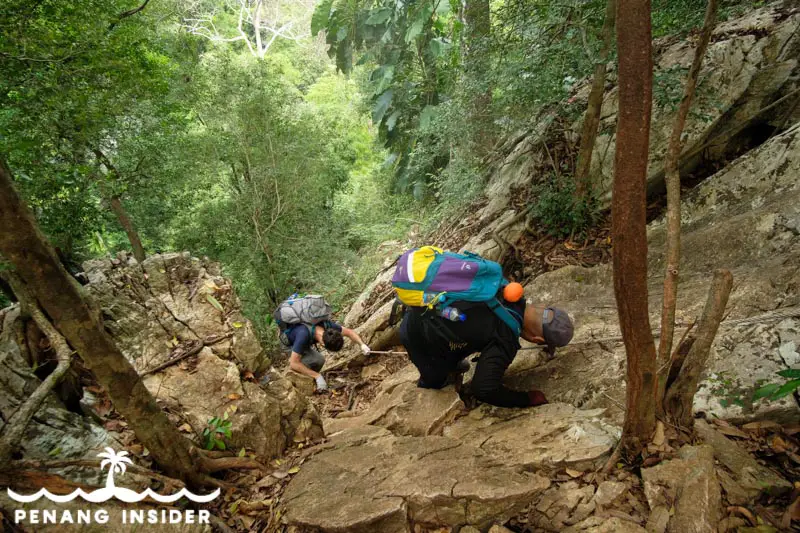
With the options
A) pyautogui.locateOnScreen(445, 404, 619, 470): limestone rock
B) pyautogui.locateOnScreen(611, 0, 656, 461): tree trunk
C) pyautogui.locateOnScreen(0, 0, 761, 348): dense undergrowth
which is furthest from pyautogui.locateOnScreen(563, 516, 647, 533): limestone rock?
pyautogui.locateOnScreen(0, 0, 761, 348): dense undergrowth

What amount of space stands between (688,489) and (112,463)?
11.9ft

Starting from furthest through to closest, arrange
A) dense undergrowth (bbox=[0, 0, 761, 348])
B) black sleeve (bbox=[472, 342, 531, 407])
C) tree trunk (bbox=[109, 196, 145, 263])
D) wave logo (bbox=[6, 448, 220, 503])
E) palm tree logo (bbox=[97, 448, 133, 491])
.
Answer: tree trunk (bbox=[109, 196, 145, 263])
dense undergrowth (bbox=[0, 0, 761, 348])
black sleeve (bbox=[472, 342, 531, 407])
palm tree logo (bbox=[97, 448, 133, 491])
wave logo (bbox=[6, 448, 220, 503])

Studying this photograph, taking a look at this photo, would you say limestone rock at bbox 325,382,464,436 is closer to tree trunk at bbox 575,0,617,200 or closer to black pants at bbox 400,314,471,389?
black pants at bbox 400,314,471,389

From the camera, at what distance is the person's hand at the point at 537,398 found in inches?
154

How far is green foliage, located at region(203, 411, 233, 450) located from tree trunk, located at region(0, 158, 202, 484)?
47 cm

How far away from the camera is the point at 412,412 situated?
175 inches

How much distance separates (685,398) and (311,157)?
501 inches

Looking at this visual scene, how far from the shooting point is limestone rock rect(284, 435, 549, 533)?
2.69m

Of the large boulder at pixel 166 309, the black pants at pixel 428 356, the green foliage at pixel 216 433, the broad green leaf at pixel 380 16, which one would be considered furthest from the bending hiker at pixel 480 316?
the broad green leaf at pixel 380 16

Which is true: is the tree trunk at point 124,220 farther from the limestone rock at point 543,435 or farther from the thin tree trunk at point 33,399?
the limestone rock at point 543,435

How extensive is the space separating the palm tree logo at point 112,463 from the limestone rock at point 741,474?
3802mm

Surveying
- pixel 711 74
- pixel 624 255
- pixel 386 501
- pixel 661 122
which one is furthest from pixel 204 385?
pixel 711 74

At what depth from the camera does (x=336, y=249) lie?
14023mm

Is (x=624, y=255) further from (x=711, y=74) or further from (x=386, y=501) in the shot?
(x=711, y=74)
